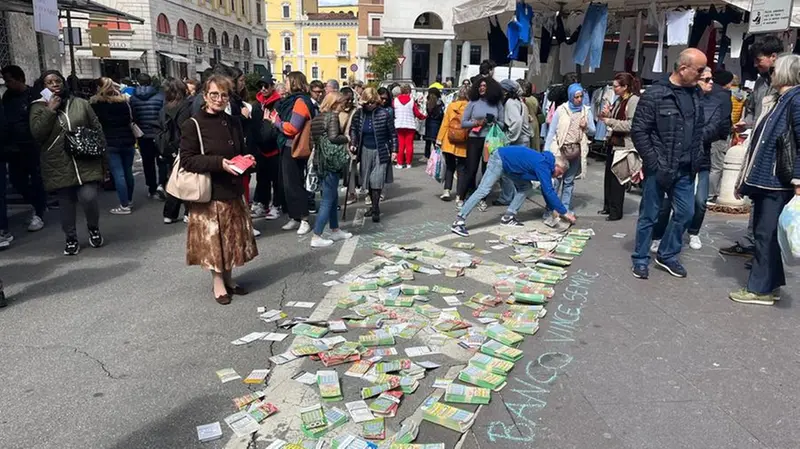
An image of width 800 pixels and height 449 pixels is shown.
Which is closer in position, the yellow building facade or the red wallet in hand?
the red wallet in hand

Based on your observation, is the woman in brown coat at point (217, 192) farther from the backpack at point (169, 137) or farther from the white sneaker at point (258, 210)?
the white sneaker at point (258, 210)

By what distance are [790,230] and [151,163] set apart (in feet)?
26.6

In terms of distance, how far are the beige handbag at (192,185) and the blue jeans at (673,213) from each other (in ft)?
12.4

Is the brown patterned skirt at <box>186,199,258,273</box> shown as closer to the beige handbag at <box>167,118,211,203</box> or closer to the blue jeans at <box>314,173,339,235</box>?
the beige handbag at <box>167,118,211,203</box>

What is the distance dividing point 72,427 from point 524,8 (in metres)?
11.1

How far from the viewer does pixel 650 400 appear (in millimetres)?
3225

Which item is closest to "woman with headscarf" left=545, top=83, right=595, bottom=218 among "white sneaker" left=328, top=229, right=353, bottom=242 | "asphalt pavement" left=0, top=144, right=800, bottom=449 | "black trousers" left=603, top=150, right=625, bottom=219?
"black trousers" left=603, top=150, right=625, bottom=219

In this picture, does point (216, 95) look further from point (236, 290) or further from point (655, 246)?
point (655, 246)

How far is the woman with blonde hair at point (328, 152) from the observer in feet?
20.4

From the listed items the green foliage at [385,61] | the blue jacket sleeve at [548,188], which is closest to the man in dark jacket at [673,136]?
the blue jacket sleeve at [548,188]

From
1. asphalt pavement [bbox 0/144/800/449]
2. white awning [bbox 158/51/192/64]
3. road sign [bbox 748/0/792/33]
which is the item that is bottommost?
asphalt pavement [bbox 0/144/800/449]

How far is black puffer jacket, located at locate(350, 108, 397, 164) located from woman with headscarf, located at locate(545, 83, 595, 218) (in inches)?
83.1

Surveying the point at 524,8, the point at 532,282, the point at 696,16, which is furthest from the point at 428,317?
the point at 696,16

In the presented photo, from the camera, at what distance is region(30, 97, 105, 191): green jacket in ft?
18.9
